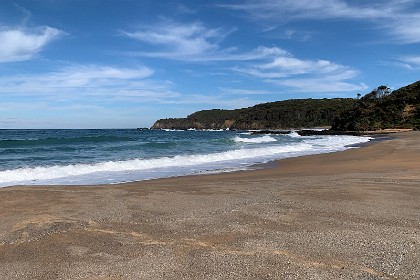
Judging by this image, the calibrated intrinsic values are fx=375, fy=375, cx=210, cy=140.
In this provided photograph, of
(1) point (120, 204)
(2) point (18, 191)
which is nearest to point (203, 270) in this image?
(1) point (120, 204)

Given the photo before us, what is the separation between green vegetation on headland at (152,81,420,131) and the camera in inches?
2970

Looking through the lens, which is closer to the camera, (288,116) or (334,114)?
(334,114)

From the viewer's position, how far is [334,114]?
412 ft

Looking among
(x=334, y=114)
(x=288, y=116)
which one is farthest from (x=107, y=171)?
(x=288, y=116)

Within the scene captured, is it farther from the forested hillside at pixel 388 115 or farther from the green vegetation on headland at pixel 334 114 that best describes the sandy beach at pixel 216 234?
the green vegetation on headland at pixel 334 114

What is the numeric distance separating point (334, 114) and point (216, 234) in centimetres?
12704

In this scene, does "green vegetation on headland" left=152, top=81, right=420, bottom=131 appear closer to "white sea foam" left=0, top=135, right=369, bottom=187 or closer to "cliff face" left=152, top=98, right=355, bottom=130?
"cliff face" left=152, top=98, right=355, bottom=130

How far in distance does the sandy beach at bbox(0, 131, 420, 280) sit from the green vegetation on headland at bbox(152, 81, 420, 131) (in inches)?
2712

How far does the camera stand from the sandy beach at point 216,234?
4.45m

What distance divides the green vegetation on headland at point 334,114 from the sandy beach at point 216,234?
68.9 meters

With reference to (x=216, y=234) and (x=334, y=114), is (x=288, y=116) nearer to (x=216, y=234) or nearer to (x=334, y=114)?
(x=334, y=114)

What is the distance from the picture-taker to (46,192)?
1016 cm

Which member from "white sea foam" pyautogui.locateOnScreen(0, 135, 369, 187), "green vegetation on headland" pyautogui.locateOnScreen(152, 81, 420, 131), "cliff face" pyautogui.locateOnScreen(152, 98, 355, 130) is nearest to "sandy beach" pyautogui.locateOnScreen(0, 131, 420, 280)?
"white sea foam" pyautogui.locateOnScreen(0, 135, 369, 187)

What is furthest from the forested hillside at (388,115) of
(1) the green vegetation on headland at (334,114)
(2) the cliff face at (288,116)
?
(2) the cliff face at (288,116)
